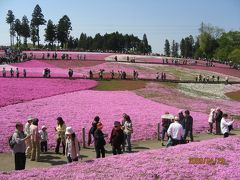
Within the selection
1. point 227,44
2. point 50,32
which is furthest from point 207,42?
point 50,32

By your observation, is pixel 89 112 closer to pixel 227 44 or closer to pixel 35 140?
pixel 35 140

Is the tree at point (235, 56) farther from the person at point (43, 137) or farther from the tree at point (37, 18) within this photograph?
the person at point (43, 137)

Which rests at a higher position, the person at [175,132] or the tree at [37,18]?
the tree at [37,18]

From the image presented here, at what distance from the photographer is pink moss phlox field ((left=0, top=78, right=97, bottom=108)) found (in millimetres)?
36688

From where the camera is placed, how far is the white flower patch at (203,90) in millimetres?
50225

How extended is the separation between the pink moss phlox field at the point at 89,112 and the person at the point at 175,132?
258 inches

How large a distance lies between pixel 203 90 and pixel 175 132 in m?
38.2

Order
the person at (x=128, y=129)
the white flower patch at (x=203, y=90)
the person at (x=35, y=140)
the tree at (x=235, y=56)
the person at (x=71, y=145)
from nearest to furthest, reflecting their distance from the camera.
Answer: the person at (x=71, y=145), the person at (x=35, y=140), the person at (x=128, y=129), the white flower patch at (x=203, y=90), the tree at (x=235, y=56)

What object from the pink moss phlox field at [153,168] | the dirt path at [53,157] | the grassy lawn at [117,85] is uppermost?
the grassy lawn at [117,85]

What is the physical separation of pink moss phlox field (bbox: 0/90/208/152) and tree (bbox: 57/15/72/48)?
92188mm

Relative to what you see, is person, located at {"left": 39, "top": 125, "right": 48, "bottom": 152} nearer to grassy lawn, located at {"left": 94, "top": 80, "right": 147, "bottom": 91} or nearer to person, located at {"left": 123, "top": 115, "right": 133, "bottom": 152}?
person, located at {"left": 123, "top": 115, "right": 133, "bottom": 152}

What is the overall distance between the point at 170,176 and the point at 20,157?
20.1ft

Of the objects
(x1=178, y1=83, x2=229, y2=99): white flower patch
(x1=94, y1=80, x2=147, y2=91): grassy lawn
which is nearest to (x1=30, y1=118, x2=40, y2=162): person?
(x1=94, y1=80, x2=147, y2=91): grassy lawn

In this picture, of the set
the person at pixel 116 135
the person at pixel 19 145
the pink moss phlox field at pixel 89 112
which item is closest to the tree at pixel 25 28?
the pink moss phlox field at pixel 89 112
